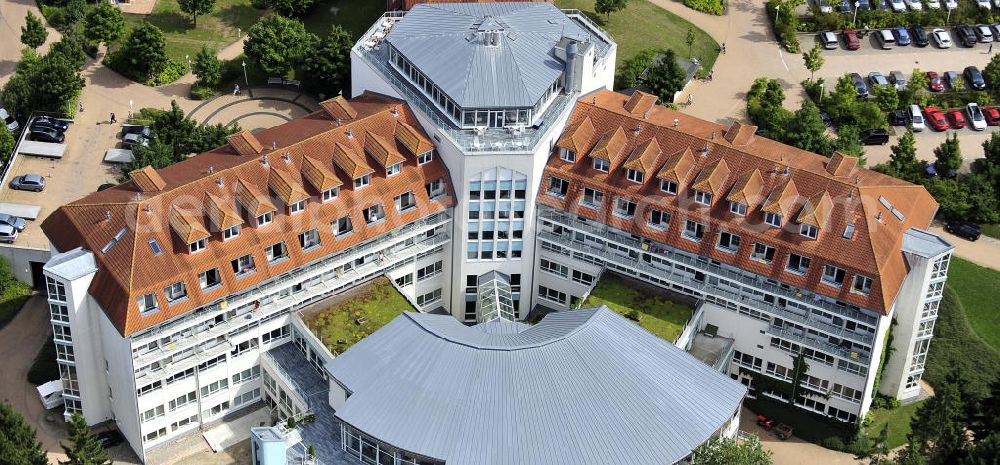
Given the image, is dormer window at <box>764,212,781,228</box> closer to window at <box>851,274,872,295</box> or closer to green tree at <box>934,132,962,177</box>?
window at <box>851,274,872,295</box>

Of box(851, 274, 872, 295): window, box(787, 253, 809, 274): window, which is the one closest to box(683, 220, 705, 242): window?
box(787, 253, 809, 274): window

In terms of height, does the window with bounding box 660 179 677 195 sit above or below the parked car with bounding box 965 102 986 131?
above

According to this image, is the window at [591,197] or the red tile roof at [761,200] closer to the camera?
the red tile roof at [761,200]

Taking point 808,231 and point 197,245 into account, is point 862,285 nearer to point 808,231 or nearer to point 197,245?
point 808,231

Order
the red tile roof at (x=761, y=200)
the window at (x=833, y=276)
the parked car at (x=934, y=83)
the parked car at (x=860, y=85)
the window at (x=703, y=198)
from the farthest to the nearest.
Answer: the parked car at (x=934, y=83) → the parked car at (x=860, y=85) → the window at (x=703, y=198) → the window at (x=833, y=276) → the red tile roof at (x=761, y=200)

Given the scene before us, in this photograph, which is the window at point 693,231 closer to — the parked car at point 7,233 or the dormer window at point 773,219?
the dormer window at point 773,219

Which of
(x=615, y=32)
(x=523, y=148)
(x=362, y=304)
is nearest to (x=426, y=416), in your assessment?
(x=362, y=304)

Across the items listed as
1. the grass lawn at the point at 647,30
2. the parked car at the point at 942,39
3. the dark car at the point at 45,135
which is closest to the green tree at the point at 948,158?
the parked car at the point at 942,39
